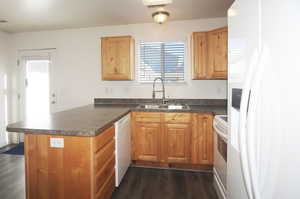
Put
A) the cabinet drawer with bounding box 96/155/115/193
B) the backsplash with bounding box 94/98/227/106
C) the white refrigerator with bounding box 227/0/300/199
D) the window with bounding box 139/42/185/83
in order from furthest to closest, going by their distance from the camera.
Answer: the window with bounding box 139/42/185/83 < the backsplash with bounding box 94/98/227/106 < the cabinet drawer with bounding box 96/155/115/193 < the white refrigerator with bounding box 227/0/300/199

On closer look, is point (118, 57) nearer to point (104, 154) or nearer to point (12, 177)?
point (104, 154)

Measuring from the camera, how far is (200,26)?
120 inches

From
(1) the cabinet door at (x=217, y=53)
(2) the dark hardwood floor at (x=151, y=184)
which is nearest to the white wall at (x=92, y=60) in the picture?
(1) the cabinet door at (x=217, y=53)

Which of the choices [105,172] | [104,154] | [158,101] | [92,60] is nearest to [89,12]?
[92,60]

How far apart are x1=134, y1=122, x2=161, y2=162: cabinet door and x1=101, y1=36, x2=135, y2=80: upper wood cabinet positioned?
942 mm

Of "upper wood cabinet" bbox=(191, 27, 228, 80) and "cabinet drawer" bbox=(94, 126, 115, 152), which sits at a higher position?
"upper wood cabinet" bbox=(191, 27, 228, 80)

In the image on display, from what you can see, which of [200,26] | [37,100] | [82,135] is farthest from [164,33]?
[37,100]

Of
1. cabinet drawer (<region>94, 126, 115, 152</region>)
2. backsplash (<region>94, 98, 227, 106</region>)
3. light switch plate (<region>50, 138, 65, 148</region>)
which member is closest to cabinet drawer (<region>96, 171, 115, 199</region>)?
cabinet drawer (<region>94, 126, 115, 152</region>)

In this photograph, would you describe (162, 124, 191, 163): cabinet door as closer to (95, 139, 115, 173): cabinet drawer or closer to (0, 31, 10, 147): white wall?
(95, 139, 115, 173): cabinet drawer

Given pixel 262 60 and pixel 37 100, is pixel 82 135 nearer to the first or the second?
pixel 262 60

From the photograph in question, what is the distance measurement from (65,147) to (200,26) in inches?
114

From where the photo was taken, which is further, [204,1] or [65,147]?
[204,1]

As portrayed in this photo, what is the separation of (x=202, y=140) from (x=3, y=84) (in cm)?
411

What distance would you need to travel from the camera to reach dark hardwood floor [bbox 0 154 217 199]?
195 centimetres
